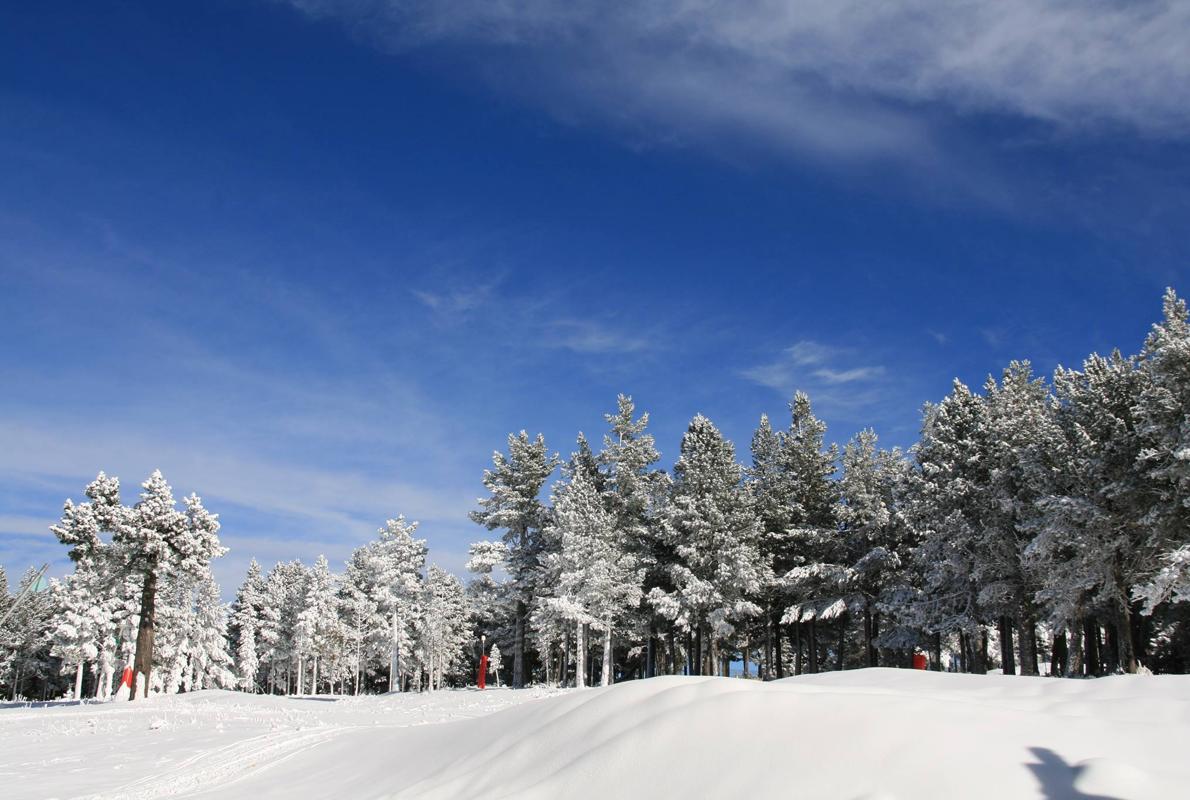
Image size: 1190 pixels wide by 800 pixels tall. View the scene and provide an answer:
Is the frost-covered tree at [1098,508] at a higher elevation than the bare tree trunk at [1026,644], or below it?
higher

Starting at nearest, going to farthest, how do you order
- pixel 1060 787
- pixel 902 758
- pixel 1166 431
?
pixel 1060 787 → pixel 902 758 → pixel 1166 431

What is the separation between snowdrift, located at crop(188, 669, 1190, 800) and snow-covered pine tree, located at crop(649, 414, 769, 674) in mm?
26467

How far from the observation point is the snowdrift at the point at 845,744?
6.10m

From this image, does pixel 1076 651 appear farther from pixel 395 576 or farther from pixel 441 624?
pixel 441 624

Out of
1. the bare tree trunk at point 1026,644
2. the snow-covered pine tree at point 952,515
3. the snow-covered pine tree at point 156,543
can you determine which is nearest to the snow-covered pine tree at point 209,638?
the snow-covered pine tree at point 156,543

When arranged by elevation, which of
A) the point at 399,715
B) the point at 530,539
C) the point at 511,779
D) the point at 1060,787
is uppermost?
the point at 530,539

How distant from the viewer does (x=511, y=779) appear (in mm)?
→ 9484

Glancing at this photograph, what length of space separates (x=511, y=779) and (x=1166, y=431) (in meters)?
23.2

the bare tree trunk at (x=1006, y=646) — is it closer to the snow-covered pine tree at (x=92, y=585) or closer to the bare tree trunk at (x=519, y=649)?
the bare tree trunk at (x=519, y=649)

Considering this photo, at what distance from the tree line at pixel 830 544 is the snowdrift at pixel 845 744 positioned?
17675 millimetres

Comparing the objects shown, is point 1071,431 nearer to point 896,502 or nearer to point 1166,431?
point 1166,431

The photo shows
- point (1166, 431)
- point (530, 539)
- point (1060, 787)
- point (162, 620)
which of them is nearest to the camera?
point (1060, 787)

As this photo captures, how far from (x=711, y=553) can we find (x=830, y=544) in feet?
19.3

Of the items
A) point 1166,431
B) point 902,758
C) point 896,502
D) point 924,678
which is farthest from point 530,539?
point 902,758
